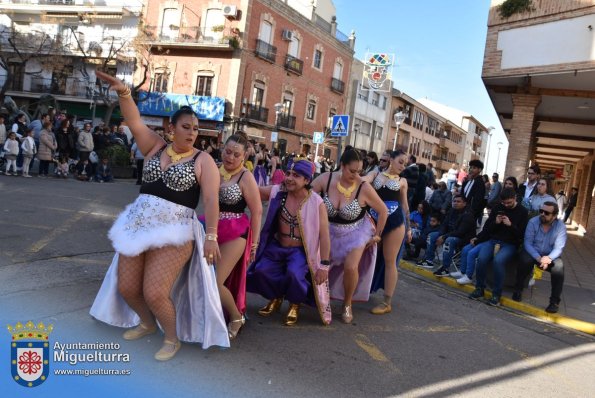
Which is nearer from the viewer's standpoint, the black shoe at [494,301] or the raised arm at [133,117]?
the raised arm at [133,117]

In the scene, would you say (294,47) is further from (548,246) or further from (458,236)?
(548,246)

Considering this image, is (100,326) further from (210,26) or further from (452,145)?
(452,145)

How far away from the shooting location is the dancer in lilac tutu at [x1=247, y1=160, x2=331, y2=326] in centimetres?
491

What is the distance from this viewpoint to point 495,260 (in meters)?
7.41

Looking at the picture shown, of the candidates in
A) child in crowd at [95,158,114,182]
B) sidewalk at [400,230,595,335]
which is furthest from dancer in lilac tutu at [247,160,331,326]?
child in crowd at [95,158,114,182]

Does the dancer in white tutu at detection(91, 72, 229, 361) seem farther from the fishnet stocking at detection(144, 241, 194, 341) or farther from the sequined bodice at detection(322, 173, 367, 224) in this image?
the sequined bodice at detection(322, 173, 367, 224)

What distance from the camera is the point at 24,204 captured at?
350 inches

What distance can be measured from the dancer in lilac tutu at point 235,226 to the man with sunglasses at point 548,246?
462 cm

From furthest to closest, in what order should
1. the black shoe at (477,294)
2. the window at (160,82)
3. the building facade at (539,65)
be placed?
the window at (160,82) < the building facade at (539,65) < the black shoe at (477,294)

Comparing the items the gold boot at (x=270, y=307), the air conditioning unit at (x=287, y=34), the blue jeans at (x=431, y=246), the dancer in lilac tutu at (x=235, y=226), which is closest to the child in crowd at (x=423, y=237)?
the blue jeans at (x=431, y=246)

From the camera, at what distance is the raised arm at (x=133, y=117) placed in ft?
12.0

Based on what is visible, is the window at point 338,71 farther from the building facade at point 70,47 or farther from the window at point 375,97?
the building facade at point 70,47

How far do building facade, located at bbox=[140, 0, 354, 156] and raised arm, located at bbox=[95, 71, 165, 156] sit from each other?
91.4ft

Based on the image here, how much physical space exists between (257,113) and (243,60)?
3529 millimetres
